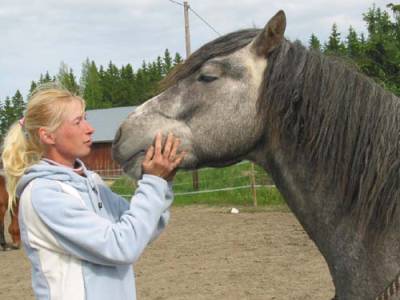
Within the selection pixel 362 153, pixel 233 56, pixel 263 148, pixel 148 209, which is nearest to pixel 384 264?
pixel 362 153

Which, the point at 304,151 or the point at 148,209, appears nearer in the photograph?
the point at 148,209

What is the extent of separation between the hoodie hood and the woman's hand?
26cm

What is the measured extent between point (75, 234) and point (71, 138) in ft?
1.29

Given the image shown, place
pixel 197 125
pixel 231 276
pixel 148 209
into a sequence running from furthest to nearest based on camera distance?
pixel 231 276 < pixel 197 125 < pixel 148 209

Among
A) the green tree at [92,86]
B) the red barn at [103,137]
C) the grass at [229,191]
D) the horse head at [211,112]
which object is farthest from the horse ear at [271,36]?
the green tree at [92,86]

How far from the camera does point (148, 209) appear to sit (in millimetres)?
1847

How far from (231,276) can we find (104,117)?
37.7 m

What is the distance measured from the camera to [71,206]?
1.79 metres

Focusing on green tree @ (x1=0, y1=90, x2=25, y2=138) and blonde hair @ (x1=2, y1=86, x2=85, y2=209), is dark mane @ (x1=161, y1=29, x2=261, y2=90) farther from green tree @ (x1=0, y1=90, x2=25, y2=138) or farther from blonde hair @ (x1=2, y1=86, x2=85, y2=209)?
green tree @ (x1=0, y1=90, x2=25, y2=138)

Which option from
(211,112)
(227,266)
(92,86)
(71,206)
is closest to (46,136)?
(71,206)

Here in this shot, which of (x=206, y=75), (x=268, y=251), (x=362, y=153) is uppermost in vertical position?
(x=206, y=75)

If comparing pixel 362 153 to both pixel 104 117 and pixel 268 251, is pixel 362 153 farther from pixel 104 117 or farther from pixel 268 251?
pixel 104 117

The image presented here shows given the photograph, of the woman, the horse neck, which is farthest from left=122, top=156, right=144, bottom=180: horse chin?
the horse neck

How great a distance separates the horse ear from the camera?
2.02m
